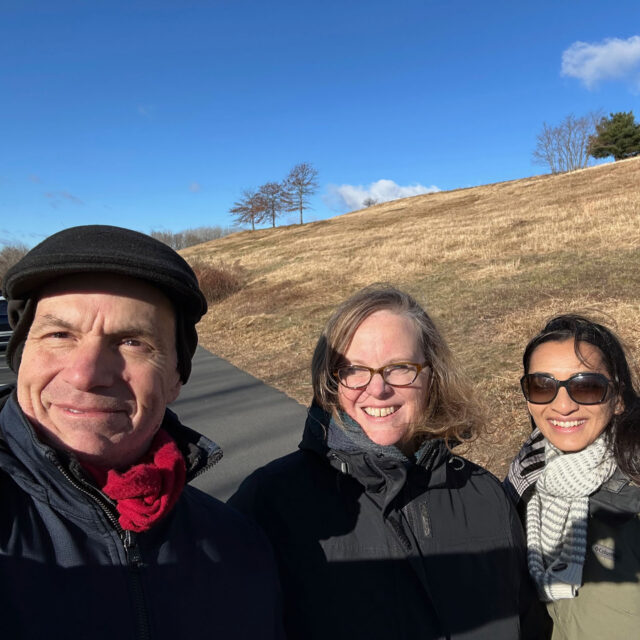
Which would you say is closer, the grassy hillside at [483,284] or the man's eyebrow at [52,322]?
the man's eyebrow at [52,322]

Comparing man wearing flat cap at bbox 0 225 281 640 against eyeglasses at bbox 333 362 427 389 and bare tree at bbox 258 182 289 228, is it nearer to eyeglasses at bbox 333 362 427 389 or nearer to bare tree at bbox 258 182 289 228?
eyeglasses at bbox 333 362 427 389

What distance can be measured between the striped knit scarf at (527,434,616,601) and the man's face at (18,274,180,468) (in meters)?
1.57

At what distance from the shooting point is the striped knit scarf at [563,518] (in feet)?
5.67

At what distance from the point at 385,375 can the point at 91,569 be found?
116 cm

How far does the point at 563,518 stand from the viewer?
1820 millimetres

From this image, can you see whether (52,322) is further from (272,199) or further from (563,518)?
(272,199)

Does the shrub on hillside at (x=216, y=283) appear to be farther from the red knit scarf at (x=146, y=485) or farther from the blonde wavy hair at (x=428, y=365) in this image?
the red knit scarf at (x=146, y=485)

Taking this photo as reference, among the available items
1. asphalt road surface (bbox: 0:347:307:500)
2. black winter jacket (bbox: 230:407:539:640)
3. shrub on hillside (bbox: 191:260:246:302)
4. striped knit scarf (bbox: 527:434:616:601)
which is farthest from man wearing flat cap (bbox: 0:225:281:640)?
shrub on hillside (bbox: 191:260:246:302)

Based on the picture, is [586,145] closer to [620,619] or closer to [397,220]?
[397,220]

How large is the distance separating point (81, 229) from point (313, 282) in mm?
16357

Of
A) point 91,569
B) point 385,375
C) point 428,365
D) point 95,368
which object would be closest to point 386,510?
point 385,375

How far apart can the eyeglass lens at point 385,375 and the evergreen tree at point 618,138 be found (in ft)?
184

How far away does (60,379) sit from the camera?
1103 millimetres

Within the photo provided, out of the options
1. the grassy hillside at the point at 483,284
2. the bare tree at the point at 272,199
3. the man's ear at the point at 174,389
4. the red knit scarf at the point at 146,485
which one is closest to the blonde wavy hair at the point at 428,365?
the grassy hillside at the point at 483,284
